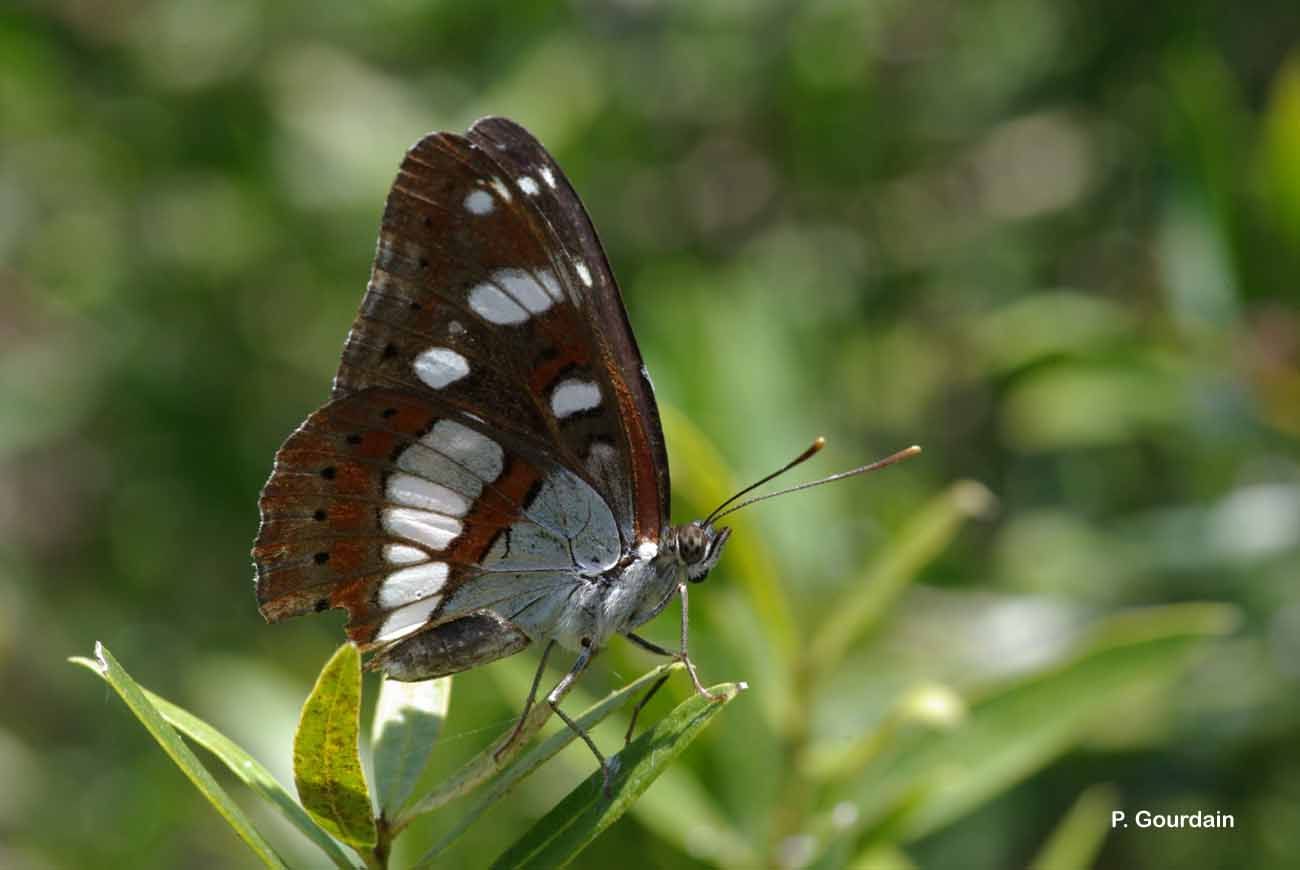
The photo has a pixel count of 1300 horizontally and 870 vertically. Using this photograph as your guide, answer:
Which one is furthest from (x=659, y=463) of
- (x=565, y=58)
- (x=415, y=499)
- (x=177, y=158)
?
(x=177, y=158)

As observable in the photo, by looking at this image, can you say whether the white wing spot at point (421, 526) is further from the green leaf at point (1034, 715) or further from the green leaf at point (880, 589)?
the green leaf at point (1034, 715)

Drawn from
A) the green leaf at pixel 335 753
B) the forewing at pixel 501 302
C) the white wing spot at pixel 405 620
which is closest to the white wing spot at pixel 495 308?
the forewing at pixel 501 302

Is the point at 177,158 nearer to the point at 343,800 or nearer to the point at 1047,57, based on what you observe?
the point at 1047,57

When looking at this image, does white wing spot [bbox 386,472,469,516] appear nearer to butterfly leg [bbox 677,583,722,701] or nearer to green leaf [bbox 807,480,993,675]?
butterfly leg [bbox 677,583,722,701]

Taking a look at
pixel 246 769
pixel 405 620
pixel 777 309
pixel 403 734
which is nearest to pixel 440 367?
pixel 405 620

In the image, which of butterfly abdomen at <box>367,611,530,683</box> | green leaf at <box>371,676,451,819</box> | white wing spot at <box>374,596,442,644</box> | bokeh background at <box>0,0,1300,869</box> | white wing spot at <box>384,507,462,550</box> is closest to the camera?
green leaf at <box>371,676,451,819</box>

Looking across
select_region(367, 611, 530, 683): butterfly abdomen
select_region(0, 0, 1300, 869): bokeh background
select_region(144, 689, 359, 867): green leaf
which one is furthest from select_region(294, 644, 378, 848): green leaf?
select_region(0, 0, 1300, 869): bokeh background

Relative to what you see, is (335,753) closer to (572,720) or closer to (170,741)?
(170,741)

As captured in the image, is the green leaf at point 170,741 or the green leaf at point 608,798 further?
the green leaf at point 608,798
